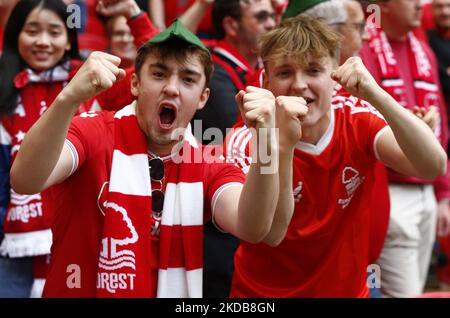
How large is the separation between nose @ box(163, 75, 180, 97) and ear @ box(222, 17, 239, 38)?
5.52 feet

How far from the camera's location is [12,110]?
4.04 m

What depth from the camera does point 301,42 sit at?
11.0ft

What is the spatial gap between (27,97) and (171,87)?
1.26 metres

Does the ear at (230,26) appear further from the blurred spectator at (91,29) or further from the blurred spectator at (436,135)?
the blurred spectator at (91,29)

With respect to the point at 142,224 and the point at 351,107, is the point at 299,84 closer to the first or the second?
the point at 351,107

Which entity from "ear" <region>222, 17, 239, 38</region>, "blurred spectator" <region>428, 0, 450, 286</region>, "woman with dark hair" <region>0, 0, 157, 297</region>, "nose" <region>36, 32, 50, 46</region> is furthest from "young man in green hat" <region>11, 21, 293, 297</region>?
"blurred spectator" <region>428, 0, 450, 286</region>

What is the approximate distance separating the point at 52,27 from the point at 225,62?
857 mm

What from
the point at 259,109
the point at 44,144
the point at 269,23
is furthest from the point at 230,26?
the point at 44,144

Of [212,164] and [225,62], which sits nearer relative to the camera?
[212,164]

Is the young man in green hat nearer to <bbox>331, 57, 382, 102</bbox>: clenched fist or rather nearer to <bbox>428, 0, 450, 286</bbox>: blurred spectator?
<bbox>331, 57, 382, 102</bbox>: clenched fist

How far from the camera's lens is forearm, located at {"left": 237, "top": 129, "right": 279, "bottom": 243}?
2770mm
